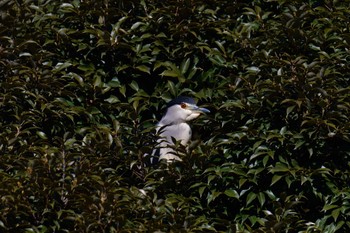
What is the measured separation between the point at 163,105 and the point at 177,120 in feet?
1.22

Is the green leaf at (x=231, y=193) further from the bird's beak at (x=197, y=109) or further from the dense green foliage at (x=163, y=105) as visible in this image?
the bird's beak at (x=197, y=109)

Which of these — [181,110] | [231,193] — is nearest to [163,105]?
[181,110]

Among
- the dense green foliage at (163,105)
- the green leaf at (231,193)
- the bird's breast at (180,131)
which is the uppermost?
the dense green foliage at (163,105)

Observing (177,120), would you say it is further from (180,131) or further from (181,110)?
(181,110)

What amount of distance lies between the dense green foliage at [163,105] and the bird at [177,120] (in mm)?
81

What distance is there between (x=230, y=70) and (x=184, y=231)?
2170mm

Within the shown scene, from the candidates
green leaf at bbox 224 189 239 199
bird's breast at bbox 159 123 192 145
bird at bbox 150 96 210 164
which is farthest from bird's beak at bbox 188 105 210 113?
green leaf at bbox 224 189 239 199

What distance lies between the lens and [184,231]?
220 inches

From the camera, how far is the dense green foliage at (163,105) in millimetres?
5797

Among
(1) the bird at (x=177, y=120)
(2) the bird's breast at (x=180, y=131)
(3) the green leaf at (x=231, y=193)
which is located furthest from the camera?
(2) the bird's breast at (x=180, y=131)

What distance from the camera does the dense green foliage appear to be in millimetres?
5797

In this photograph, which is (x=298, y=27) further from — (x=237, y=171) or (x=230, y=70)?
(x=237, y=171)

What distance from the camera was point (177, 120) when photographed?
8.12m

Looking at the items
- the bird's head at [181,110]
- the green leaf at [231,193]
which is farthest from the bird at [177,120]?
the green leaf at [231,193]
